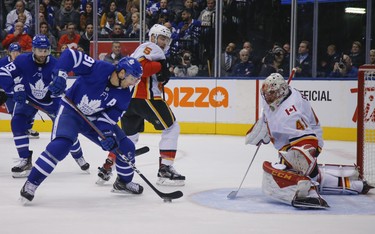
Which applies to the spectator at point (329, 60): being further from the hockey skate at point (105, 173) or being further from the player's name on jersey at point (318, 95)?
the hockey skate at point (105, 173)

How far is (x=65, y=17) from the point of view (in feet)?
32.3

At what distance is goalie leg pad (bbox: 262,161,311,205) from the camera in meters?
3.73

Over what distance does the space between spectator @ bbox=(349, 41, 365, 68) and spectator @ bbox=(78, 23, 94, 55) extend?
11.7 feet

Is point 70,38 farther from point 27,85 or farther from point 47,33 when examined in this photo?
point 27,85

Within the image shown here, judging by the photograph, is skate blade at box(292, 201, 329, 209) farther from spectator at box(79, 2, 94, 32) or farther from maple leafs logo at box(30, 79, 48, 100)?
spectator at box(79, 2, 94, 32)

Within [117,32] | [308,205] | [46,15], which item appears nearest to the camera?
[308,205]

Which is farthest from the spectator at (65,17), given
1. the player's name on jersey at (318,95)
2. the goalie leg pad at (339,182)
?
the goalie leg pad at (339,182)

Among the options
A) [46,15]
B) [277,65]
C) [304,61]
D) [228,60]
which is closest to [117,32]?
[46,15]

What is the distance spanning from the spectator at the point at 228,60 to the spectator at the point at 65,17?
2.28m

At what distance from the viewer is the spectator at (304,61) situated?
8406 millimetres

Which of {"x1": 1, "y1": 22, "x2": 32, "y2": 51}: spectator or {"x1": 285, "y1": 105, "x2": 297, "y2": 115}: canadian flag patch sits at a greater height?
{"x1": 1, "y1": 22, "x2": 32, "y2": 51}: spectator

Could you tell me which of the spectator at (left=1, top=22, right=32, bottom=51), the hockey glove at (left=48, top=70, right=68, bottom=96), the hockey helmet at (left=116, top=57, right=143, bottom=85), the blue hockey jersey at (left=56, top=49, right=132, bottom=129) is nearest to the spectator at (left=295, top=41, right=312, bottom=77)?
the spectator at (left=1, top=22, right=32, bottom=51)

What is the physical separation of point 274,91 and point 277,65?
4.87 m

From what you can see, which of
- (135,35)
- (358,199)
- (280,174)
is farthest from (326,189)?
(135,35)
